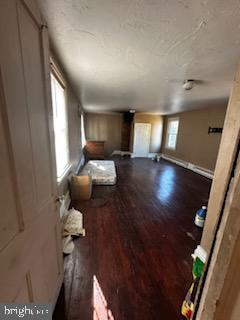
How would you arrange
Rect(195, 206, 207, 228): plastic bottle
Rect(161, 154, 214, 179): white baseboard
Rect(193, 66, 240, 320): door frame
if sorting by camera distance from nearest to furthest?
Rect(193, 66, 240, 320): door frame
Rect(195, 206, 207, 228): plastic bottle
Rect(161, 154, 214, 179): white baseboard

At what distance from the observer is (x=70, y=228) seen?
2.02 m

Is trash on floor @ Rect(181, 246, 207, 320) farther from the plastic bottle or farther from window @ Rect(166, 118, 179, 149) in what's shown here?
window @ Rect(166, 118, 179, 149)

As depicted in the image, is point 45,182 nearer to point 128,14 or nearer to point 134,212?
point 128,14

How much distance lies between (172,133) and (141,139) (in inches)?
61.9

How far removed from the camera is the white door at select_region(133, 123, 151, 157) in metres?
7.58

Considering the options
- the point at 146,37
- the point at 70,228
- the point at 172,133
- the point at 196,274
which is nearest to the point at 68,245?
the point at 70,228

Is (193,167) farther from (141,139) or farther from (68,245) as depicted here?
(68,245)

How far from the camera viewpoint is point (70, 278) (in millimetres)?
1385

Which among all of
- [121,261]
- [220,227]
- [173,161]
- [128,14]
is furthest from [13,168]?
[173,161]

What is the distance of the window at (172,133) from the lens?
679 cm

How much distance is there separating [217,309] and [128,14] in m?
1.71

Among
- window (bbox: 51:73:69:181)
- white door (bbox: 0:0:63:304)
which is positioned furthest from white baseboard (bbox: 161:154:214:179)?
white door (bbox: 0:0:63:304)

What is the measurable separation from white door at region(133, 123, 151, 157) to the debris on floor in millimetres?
5789

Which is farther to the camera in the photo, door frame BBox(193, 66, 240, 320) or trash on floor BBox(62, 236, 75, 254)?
trash on floor BBox(62, 236, 75, 254)
